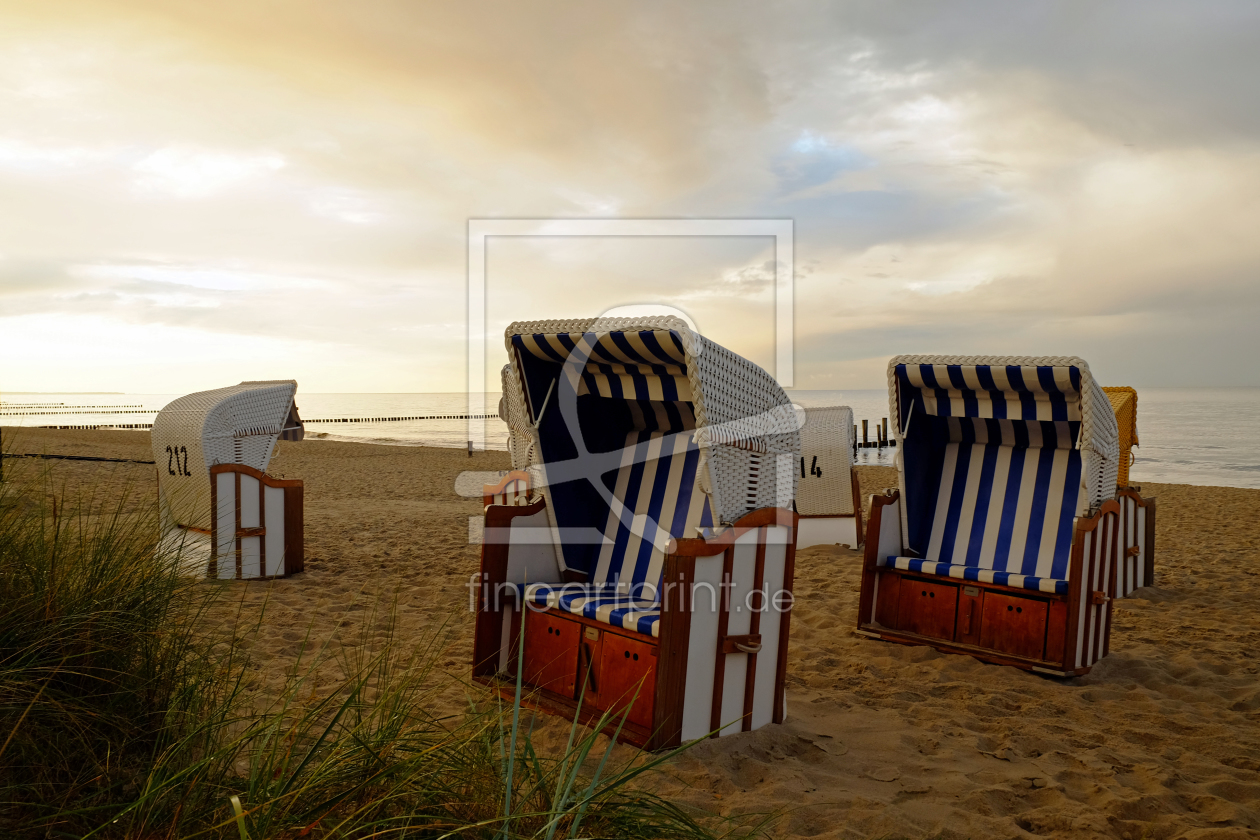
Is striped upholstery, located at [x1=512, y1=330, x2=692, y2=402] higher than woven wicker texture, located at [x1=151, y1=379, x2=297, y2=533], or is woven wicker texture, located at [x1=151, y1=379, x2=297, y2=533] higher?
striped upholstery, located at [x1=512, y1=330, x2=692, y2=402]

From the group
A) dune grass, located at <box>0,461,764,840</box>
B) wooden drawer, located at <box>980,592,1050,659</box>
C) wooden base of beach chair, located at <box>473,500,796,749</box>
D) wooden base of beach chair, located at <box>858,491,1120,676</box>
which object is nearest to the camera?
dune grass, located at <box>0,461,764,840</box>

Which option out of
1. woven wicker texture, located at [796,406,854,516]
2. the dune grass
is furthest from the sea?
the dune grass

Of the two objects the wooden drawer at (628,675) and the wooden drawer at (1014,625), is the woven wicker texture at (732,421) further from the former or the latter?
the wooden drawer at (1014,625)

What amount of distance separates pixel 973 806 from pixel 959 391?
2841 mm

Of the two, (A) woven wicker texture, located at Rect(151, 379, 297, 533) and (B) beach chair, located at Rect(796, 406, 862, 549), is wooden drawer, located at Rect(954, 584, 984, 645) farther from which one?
(A) woven wicker texture, located at Rect(151, 379, 297, 533)

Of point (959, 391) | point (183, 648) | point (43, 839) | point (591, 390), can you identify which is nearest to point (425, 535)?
point (591, 390)

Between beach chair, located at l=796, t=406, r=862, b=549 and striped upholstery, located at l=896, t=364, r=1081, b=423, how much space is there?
2735mm

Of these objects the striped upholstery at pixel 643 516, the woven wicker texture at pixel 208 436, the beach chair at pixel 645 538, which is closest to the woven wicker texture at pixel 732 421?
the beach chair at pixel 645 538

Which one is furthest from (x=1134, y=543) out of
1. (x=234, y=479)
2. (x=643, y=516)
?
(x=234, y=479)

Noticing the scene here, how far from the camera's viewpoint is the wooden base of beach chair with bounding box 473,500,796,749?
11.1ft

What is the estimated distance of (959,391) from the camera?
5.26 metres

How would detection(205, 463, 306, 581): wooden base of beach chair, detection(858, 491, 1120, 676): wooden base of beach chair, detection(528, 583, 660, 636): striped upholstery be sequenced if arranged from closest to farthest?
detection(528, 583, 660, 636): striped upholstery < detection(858, 491, 1120, 676): wooden base of beach chair < detection(205, 463, 306, 581): wooden base of beach chair

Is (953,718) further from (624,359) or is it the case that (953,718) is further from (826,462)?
(826,462)

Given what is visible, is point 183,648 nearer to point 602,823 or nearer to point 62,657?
point 62,657
